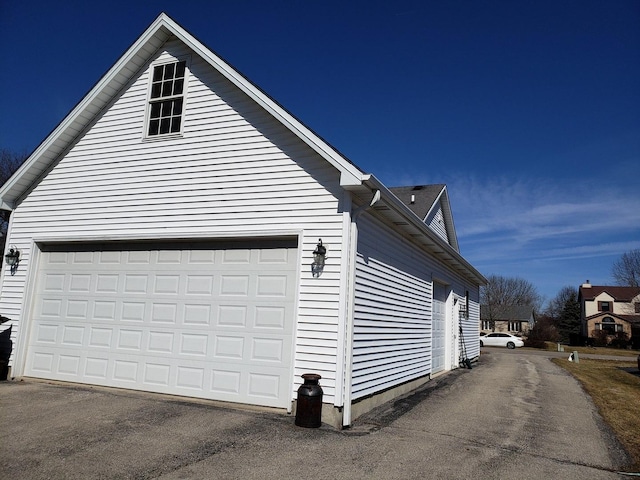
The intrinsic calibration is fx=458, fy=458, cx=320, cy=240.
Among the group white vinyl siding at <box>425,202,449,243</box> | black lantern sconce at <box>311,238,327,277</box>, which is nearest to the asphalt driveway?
black lantern sconce at <box>311,238,327,277</box>

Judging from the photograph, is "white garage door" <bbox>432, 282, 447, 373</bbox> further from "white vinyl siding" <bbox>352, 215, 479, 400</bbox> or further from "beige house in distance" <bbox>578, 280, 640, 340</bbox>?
"beige house in distance" <bbox>578, 280, 640, 340</bbox>

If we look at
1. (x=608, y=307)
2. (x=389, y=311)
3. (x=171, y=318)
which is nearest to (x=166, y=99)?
(x=171, y=318)

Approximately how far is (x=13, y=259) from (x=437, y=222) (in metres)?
14.1

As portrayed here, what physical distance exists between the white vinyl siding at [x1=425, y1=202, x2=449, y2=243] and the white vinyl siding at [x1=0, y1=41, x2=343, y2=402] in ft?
31.7

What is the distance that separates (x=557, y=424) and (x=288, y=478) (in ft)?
17.2

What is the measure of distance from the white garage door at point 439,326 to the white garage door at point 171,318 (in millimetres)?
7117

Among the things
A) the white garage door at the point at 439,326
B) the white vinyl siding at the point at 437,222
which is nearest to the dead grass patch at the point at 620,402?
the white garage door at the point at 439,326

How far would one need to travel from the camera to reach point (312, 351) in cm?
684

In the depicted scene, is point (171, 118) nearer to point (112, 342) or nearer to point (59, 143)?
point (59, 143)

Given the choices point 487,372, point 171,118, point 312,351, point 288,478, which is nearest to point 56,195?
point 171,118

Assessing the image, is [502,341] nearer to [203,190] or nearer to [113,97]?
[203,190]

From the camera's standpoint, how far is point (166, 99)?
895 cm

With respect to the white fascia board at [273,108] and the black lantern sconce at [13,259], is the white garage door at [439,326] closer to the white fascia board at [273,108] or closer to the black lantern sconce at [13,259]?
the white fascia board at [273,108]

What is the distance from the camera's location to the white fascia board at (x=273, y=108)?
682 centimetres
